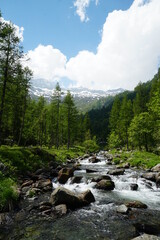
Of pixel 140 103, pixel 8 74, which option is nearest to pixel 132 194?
pixel 8 74

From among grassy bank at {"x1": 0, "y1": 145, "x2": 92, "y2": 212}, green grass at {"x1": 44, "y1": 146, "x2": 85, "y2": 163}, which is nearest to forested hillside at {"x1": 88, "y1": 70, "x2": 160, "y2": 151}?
green grass at {"x1": 44, "y1": 146, "x2": 85, "y2": 163}

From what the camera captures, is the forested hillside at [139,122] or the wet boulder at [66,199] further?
the forested hillside at [139,122]

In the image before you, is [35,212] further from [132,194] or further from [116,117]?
[116,117]

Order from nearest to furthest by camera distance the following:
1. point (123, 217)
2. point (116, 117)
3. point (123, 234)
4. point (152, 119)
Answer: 1. point (123, 234)
2. point (123, 217)
3. point (152, 119)
4. point (116, 117)

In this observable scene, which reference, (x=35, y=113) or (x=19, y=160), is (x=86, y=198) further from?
(x=35, y=113)

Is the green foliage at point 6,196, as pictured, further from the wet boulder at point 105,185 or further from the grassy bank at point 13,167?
the wet boulder at point 105,185

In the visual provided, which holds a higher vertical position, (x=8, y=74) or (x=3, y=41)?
(x=3, y=41)

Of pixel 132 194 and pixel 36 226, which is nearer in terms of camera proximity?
pixel 36 226

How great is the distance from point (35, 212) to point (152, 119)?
3138 cm

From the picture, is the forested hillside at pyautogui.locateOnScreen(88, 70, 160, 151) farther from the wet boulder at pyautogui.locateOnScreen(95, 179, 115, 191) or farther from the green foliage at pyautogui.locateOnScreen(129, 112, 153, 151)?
the wet boulder at pyautogui.locateOnScreen(95, 179, 115, 191)

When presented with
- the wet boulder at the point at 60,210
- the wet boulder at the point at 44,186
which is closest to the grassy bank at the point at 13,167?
the wet boulder at the point at 44,186

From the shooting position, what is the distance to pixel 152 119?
34.2 meters

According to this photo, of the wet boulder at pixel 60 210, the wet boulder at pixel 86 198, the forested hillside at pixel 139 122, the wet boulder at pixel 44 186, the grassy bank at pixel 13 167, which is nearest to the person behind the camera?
the wet boulder at pixel 60 210

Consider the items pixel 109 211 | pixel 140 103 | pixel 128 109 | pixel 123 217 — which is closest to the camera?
pixel 123 217
